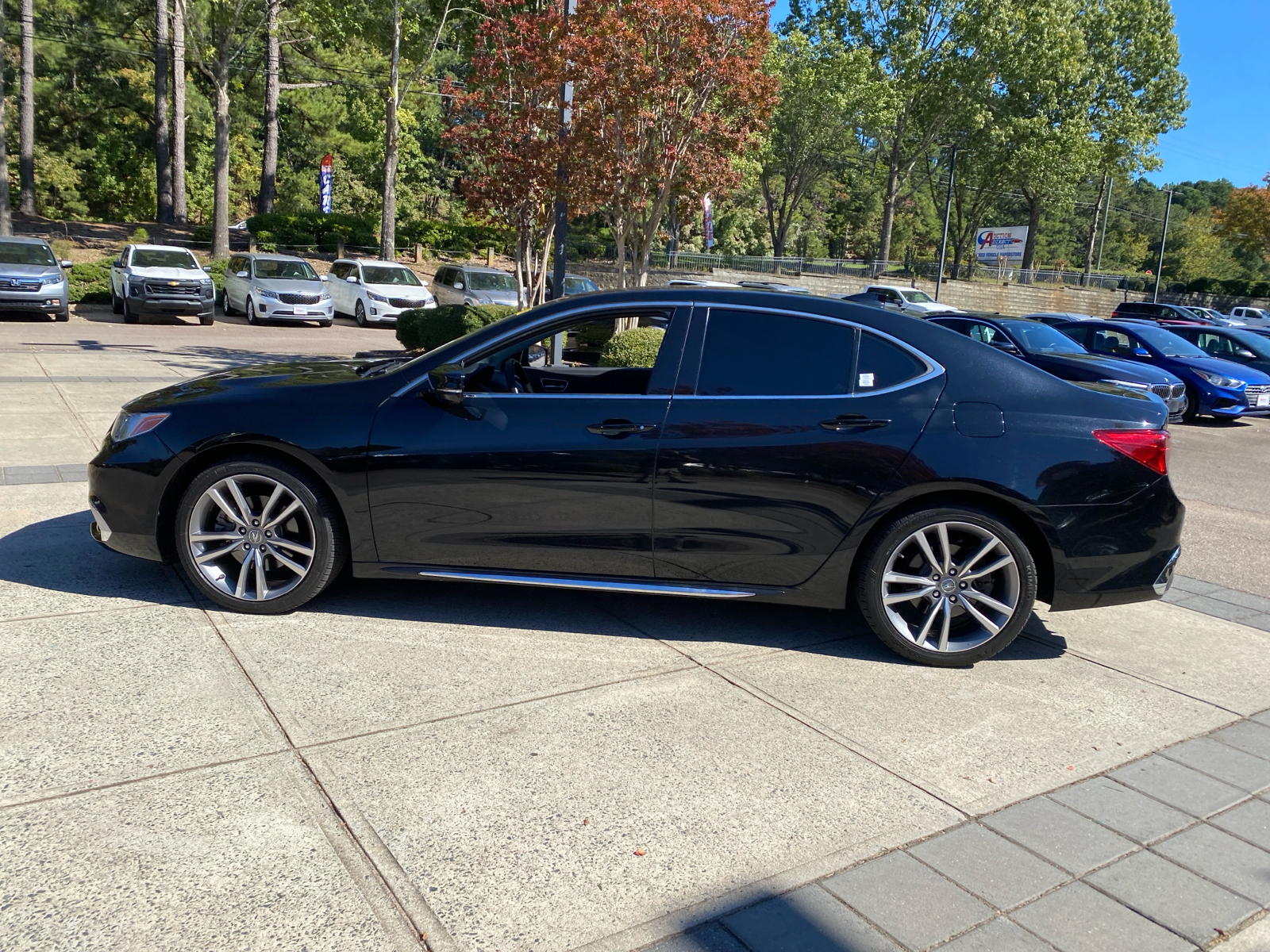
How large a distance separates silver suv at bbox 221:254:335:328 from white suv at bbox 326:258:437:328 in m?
1.20

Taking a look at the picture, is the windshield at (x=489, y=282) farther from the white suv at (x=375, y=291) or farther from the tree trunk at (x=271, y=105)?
the tree trunk at (x=271, y=105)

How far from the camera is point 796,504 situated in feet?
14.8

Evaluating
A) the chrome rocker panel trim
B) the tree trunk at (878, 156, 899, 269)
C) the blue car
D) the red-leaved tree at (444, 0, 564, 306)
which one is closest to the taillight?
the chrome rocker panel trim

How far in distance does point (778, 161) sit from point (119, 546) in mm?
52646

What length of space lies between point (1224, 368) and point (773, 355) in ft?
46.6

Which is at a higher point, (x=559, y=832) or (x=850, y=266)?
(x=850, y=266)

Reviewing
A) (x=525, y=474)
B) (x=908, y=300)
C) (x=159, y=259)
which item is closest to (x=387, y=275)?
(x=159, y=259)

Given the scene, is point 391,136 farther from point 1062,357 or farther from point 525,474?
point 525,474

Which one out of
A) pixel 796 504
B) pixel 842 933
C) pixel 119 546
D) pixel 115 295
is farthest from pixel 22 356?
pixel 842 933

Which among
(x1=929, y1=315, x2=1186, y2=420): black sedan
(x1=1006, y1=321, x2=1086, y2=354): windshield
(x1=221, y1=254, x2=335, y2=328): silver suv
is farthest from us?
(x1=221, y1=254, x2=335, y2=328): silver suv

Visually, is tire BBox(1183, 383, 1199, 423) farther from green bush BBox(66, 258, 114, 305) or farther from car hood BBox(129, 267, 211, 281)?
green bush BBox(66, 258, 114, 305)

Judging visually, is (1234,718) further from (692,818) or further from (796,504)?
(692,818)

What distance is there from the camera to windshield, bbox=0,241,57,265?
20.8m

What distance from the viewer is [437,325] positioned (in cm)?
1716
